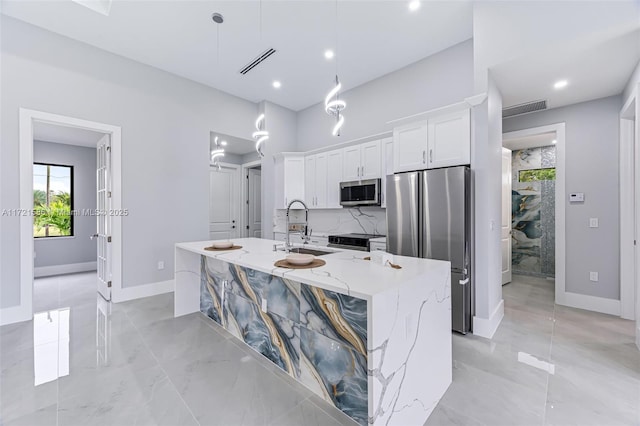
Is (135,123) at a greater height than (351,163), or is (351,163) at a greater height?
(135,123)

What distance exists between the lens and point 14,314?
3.00 m

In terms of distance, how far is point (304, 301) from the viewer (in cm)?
189

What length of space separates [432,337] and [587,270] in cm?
328

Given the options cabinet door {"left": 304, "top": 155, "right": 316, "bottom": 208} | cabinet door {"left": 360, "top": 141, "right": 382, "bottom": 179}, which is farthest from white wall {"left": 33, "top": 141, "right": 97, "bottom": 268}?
cabinet door {"left": 360, "top": 141, "right": 382, "bottom": 179}

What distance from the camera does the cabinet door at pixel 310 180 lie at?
4.93 m

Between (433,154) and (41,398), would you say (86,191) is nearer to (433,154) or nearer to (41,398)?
(41,398)

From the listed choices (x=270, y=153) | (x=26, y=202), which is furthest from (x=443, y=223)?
(x=26, y=202)

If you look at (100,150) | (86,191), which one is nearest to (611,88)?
(100,150)

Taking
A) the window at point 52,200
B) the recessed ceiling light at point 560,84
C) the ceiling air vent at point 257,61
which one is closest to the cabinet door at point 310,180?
the ceiling air vent at point 257,61

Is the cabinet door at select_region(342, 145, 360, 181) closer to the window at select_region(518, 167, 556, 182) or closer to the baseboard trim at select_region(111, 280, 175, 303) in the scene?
the baseboard trim at select_region(111, 280, 175, 303)

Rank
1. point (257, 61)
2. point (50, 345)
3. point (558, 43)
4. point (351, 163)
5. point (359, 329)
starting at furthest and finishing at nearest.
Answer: point (351, 163), point (257, 61), point (50, 345), point (558, 43), point (359, 329)

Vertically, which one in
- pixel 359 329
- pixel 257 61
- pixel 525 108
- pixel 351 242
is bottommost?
pixel 359 329

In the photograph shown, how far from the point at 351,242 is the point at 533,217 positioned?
404 centimetres

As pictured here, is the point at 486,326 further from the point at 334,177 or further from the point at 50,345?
the point at 50,345
